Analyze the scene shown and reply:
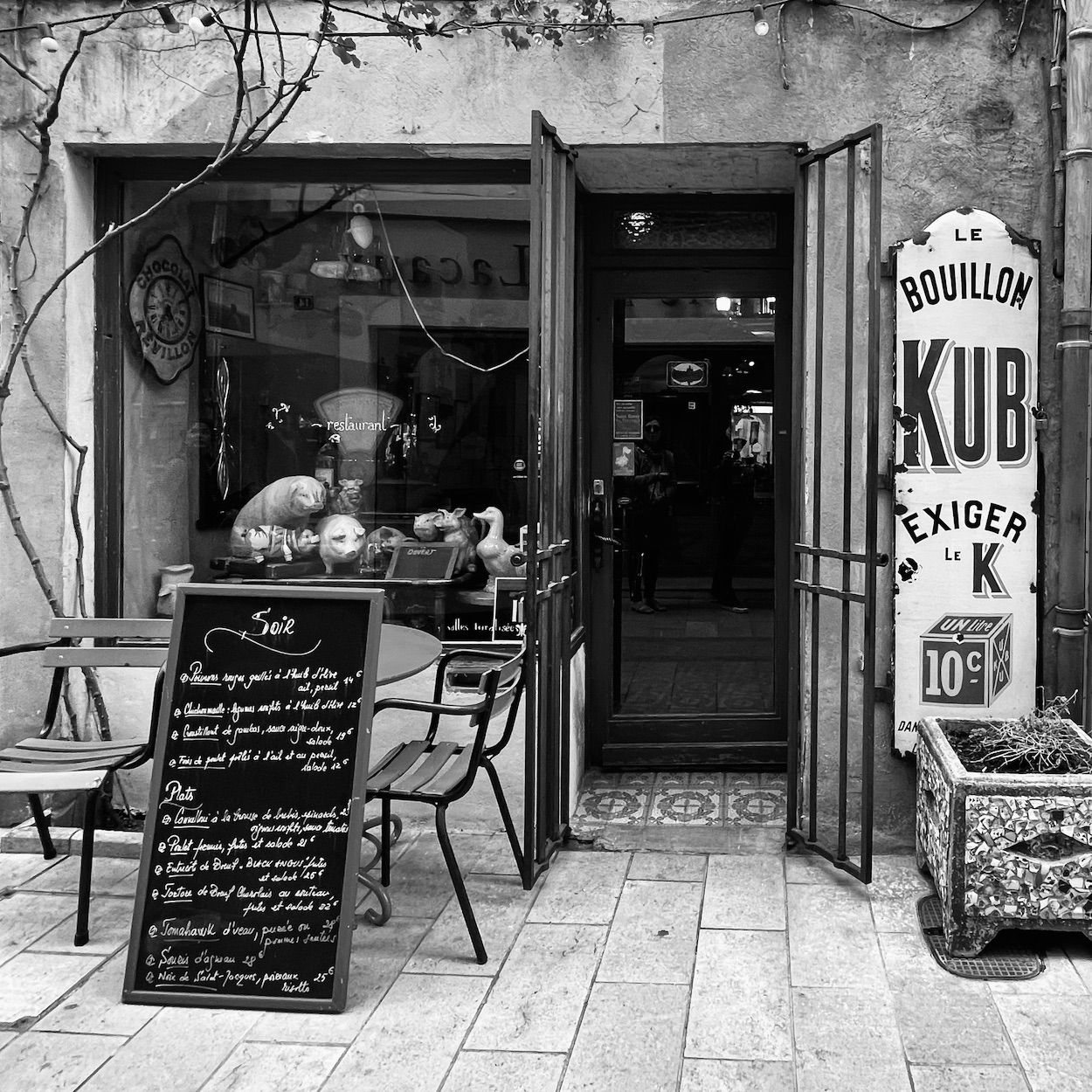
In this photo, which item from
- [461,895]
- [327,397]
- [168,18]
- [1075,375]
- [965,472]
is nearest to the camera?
[461,895]

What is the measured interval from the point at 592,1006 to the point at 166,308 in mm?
3492

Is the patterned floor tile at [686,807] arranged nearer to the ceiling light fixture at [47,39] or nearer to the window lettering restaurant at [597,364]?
the window lettering restaurant at [597,364]

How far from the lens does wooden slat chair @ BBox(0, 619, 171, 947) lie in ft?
11.7

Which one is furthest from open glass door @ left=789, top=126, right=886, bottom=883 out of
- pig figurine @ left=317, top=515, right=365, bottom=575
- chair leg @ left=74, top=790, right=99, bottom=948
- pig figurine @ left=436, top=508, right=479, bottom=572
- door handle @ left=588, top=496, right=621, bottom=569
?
chair leg @ left=74, top=790, right=99, bottom=948

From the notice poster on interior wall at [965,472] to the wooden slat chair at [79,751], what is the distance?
277cm

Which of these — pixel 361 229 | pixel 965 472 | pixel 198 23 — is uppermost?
pixel 198 23

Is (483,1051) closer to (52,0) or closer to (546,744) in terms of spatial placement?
(546,744)

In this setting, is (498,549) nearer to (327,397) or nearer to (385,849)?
(327,397)

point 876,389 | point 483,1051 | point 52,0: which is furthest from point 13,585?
point 876,389

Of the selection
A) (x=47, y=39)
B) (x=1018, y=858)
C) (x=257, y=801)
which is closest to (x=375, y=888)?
(x=257, y=801)

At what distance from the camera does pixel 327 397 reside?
5.09 m

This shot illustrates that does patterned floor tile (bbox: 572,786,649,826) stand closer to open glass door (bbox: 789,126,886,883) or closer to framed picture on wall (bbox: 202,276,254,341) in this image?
open glass door (bbox: 789,126,886,883)

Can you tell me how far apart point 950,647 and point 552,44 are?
9.09 feet

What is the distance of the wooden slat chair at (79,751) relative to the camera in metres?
3.58
